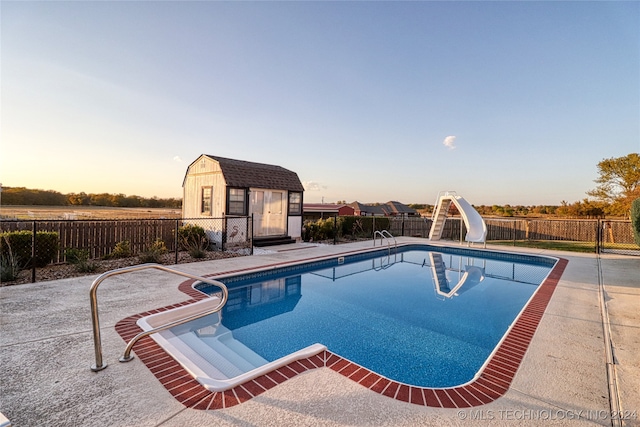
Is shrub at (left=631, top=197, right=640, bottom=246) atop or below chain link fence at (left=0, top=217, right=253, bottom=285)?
atop

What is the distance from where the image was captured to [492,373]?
3064 mm

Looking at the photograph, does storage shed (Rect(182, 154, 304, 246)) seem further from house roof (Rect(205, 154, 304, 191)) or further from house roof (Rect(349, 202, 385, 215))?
house roof (Rect(349, 202, 385, 215))

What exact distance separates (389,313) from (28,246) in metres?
8.48

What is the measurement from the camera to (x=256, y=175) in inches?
512

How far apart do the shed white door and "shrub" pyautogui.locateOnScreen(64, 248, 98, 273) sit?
19.7ft

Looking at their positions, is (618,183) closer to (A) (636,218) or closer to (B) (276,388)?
(A) (636,218)

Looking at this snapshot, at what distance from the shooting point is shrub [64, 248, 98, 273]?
7.02 m

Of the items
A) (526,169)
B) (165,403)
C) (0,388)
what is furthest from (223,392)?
(526,169)

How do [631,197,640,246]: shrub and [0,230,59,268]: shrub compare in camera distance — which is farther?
[631,197,640,246]: shrub

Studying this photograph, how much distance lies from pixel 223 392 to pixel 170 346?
122 cm

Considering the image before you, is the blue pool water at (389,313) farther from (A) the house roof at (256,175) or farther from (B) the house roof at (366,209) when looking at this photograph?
(B) the house roof at (366,209)

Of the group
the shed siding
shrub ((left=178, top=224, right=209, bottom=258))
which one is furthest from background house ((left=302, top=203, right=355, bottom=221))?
shrub ((left=178, top=224, right=209, bottom=258))

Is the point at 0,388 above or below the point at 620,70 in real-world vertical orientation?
below

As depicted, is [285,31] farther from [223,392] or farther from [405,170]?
[405,170]
